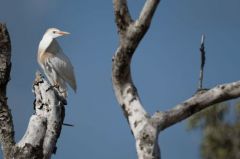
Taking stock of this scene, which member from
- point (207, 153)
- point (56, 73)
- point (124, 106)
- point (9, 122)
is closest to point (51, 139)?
point (9, 122)

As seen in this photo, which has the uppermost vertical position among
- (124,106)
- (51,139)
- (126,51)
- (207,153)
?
(126,51)

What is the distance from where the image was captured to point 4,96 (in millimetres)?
9516

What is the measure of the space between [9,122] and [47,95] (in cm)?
65

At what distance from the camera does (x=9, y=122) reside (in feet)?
30.9

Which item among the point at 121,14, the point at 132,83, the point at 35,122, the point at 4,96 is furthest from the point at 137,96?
the point at 4,96

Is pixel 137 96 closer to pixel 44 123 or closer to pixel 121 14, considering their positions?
pixel 121 14

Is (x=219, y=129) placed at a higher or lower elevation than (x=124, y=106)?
lower

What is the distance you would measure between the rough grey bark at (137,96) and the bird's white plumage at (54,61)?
885 centimetres

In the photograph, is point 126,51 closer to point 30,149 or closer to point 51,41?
point 30,149

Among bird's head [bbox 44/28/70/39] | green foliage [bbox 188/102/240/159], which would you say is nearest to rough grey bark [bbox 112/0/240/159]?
bird's head [bbox 44/28/70/39]

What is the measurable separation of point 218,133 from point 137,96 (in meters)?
24.6

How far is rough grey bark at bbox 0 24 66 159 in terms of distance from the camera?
28.4ft

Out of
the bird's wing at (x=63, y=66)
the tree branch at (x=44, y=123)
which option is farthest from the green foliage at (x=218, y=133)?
the tree branch at (x=44, y=123)

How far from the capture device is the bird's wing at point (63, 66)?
617 inches
